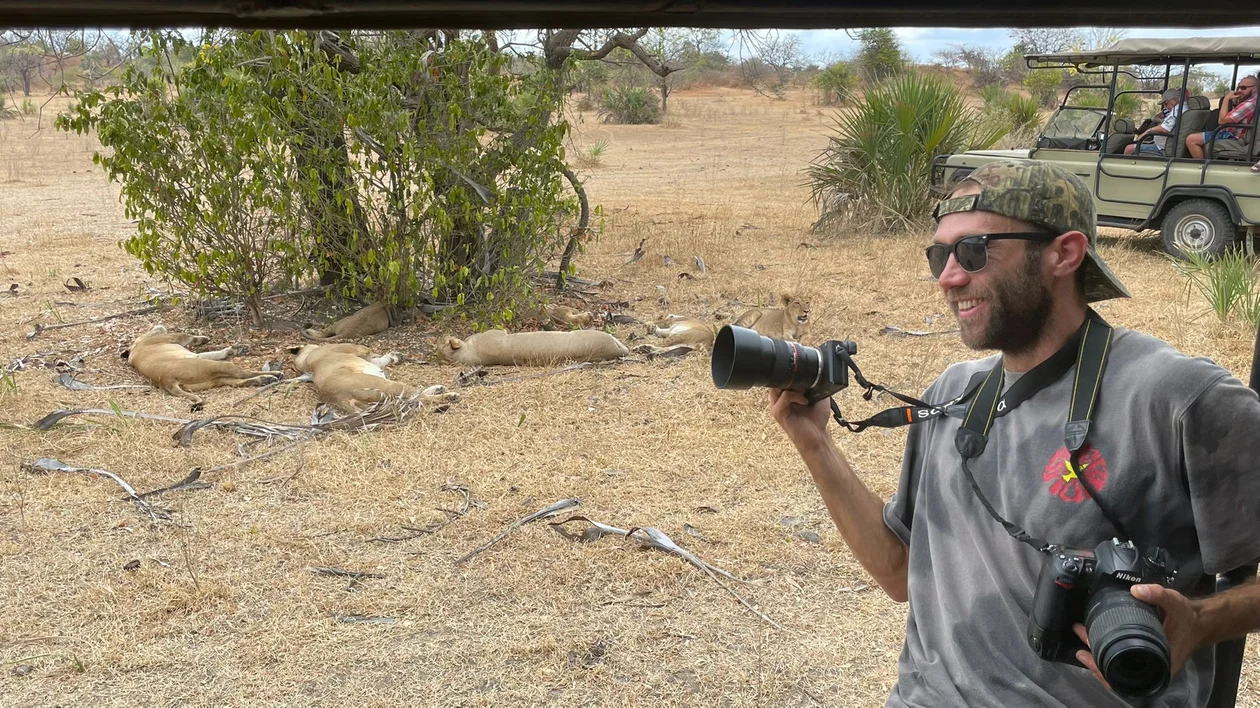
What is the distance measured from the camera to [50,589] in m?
4.24

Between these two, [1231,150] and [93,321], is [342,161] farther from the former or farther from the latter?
[1231,150]

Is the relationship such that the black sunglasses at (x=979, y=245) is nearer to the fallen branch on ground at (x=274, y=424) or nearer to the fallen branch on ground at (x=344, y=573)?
the fallen branch on ground at (x=344, y=573)

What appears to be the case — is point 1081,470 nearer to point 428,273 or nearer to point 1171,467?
point 1171,467

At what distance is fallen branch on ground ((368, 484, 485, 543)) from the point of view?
185 inches

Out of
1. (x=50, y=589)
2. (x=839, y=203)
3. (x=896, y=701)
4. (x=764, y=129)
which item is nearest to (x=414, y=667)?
(x=50, y=589)

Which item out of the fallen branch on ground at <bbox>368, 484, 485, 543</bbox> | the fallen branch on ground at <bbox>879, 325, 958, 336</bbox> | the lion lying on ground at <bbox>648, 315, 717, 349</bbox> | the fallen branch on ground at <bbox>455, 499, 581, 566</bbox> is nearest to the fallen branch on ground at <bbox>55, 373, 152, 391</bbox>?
the fallen branch on ground at <bbox>368, 484, 485, 543</bbox>

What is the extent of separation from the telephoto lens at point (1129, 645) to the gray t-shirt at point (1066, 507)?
0.91ft

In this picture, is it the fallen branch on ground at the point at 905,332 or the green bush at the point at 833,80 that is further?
the green bush at the point at 833,80

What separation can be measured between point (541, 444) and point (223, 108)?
3.52 meters

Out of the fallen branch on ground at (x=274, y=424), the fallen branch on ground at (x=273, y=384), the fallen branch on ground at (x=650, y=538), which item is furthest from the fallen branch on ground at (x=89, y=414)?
the fallen branch on ground at (x=650, y=538)

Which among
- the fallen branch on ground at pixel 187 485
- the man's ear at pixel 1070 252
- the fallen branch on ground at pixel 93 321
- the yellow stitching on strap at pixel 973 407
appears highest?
the man's ear at pixel 1070 252

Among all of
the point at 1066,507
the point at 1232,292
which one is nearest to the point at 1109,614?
the point at 1066,507

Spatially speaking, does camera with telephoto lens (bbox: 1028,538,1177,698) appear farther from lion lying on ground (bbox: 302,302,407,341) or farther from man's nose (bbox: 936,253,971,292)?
lion lying on ground (bbox: 302,302,407,341)

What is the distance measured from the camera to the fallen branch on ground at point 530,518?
4.54 meters
